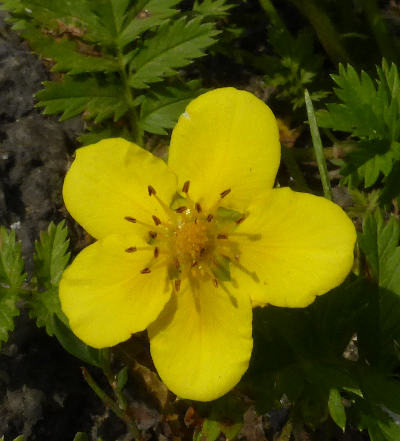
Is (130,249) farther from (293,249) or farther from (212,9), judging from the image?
(212,9)

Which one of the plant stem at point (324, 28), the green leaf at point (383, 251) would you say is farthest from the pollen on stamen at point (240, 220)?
the plant stem at point (324, 28)

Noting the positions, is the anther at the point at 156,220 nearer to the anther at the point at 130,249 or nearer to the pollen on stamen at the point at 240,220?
the anther at the point at 130,249

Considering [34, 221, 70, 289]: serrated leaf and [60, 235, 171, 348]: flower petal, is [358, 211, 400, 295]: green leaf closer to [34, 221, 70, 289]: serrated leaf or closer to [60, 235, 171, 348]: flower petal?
[60, 235, 171, 348]: flower petal

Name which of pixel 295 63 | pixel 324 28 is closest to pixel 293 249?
pixel 295 63

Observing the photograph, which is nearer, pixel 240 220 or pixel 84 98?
pixel 240 220

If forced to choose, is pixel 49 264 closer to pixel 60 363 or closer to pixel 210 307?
pixel 60 363

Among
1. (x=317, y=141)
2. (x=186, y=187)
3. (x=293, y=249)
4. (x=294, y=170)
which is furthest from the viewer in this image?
(x=294, y=170)

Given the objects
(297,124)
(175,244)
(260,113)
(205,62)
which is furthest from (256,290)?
(205,62)
